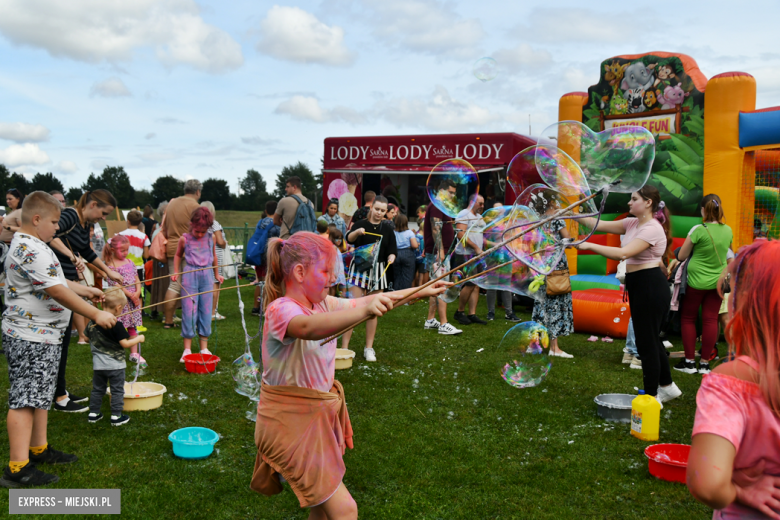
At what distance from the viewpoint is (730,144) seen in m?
7.90

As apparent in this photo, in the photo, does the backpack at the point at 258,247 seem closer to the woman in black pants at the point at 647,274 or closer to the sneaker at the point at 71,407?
the sneaker at the point at 71,407

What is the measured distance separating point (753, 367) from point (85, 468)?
376 cm

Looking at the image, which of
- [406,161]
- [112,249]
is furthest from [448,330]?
[406,161]

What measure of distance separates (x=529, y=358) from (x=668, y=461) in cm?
155

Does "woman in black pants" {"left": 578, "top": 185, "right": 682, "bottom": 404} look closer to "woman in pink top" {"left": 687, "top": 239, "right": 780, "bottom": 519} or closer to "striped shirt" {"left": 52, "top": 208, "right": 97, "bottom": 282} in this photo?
"woman in pink top" {"left": 687, "top": 239, "right": 780, "bottom": 519}

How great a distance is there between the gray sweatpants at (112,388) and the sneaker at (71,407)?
317 millimetres

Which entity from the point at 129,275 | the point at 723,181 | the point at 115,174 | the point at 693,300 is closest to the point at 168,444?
the point at 129,275

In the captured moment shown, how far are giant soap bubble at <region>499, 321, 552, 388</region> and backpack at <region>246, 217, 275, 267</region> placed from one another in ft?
15.2

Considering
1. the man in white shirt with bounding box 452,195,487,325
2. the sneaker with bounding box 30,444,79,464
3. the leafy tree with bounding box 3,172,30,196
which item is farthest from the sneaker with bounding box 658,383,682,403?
the leafy tree with bounding box 3,172,30,196

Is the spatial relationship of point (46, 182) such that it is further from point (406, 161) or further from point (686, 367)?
point (686, 367)

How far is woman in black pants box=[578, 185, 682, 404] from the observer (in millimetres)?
4465

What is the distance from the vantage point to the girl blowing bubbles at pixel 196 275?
595 cm

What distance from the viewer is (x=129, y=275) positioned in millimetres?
6449

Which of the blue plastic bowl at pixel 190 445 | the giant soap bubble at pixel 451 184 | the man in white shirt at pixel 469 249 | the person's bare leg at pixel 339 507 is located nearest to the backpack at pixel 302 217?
the man in white shirt at pixel 469 249
